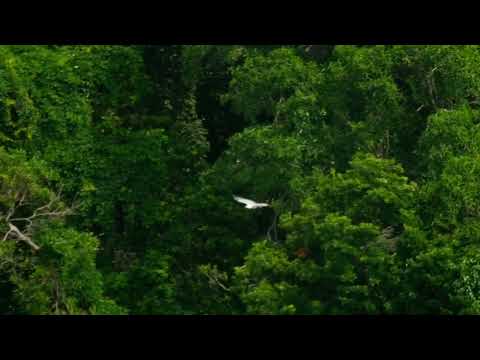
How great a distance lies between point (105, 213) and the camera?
2044 centimetres

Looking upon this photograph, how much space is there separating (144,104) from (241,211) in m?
3.04

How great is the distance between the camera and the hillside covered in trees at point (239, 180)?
1669cm

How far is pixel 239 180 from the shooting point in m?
19.5

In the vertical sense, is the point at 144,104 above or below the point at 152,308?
above

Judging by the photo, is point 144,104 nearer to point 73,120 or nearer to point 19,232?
point 73,120

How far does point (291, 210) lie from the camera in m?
18.7

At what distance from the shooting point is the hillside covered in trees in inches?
657
